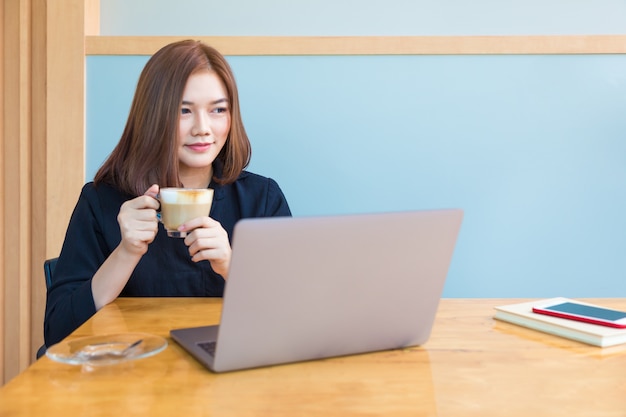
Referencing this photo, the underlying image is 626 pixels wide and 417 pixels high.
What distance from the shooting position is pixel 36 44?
2.27 meters

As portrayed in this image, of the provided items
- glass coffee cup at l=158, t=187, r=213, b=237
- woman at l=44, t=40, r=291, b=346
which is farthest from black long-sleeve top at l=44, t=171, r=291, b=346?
glass coffee cup at l=158, t=187, r=213, b=237

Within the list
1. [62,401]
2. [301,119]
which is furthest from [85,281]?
[301,119]

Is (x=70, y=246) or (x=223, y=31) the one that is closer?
(x=70, y=246)

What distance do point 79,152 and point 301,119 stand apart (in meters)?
0.77

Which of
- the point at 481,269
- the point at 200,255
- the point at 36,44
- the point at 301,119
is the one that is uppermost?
the point at 36,44

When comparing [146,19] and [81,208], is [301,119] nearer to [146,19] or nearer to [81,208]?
[146,19]

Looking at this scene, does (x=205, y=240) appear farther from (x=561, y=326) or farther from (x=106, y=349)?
(x=561, y=326)

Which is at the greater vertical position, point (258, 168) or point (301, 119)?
point (301, 119)

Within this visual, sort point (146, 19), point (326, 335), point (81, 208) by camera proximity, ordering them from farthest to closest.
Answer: point (146, 19), point (81, 208), point (326, 335)

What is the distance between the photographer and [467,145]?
2250mm

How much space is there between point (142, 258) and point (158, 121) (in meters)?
0.35

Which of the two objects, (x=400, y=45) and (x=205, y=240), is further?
(x=400, y=45)

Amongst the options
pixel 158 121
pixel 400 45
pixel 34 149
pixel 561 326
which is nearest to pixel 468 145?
pixel 400 45

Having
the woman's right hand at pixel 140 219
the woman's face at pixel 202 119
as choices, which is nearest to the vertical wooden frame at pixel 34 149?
the woman's face at pixel 202 119
